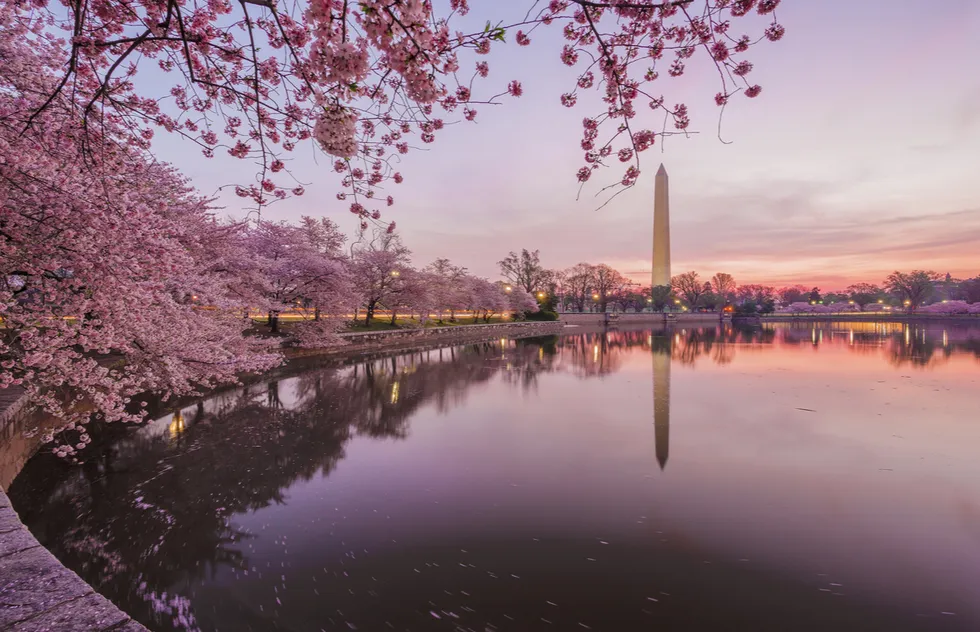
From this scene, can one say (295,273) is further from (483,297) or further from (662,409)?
(483,297)

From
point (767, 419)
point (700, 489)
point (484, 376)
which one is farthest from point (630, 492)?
point (484, 376)

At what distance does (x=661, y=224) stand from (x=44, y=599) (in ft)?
260

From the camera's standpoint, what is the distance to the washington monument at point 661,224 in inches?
2822

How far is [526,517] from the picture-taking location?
6453mm

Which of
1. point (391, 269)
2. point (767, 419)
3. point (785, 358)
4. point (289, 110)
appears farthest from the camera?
point (391, 269)

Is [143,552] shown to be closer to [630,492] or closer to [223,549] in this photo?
[223,549]

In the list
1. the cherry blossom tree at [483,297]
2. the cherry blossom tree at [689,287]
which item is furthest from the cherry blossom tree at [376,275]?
the cherry blossom tree at [689,287]

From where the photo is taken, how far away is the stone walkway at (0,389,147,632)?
7.77ft

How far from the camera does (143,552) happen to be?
5.41 m

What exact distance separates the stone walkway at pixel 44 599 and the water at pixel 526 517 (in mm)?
1816

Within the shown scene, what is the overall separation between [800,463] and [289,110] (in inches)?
431

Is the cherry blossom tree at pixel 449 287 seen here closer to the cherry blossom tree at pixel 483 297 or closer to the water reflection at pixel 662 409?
the cherry blossom tree at pixel 483 297

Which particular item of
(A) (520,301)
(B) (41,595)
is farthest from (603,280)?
(B) (41,595)

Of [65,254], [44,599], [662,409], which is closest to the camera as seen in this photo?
[44,599]
